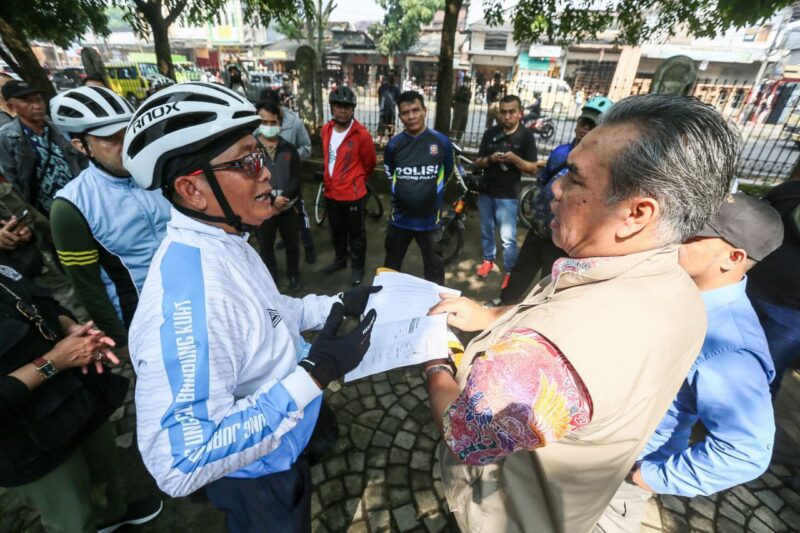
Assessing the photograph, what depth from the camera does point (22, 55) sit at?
5.82 m

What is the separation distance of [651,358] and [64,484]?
103 inches

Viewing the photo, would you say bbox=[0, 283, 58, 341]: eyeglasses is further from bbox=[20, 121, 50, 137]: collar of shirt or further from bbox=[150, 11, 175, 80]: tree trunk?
bbox=[150, 11, 175, 80]: tree trunk

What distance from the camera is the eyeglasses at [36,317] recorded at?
5.28 ft

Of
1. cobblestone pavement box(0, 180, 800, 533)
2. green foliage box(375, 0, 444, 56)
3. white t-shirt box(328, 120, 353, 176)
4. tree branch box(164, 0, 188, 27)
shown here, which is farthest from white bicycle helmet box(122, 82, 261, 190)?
green foliage box(375, 0, 444, 56)

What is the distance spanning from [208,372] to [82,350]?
1.08 meters

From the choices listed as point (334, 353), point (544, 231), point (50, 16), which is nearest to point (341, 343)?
point (334, 353)

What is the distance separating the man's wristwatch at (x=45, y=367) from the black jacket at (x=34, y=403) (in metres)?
0.07

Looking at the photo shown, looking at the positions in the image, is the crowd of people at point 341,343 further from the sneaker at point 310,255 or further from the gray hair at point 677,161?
the sneaker at point 310,255

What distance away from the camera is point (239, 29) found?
41.9 metres

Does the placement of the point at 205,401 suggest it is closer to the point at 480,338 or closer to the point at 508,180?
the point at 480,338

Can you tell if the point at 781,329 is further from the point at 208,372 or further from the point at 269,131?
the point at 269,131

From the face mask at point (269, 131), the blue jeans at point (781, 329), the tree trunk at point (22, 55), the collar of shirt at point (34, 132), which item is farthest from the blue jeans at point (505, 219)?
the tree trunk at point (22, 55)

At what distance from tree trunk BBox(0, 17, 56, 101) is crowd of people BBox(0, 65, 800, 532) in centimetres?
596

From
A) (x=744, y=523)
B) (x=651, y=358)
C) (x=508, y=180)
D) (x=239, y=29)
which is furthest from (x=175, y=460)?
(x=239, y=29)
